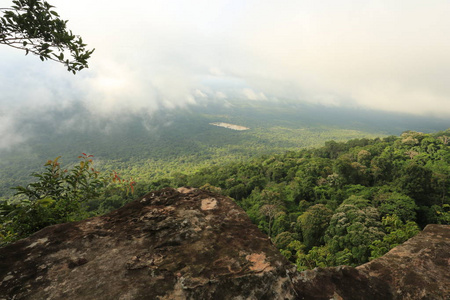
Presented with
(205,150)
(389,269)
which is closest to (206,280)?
(389,269)

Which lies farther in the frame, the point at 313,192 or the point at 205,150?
the point at 205,150

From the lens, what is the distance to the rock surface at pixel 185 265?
1981mm

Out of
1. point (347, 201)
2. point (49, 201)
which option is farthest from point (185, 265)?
point (347, 201)

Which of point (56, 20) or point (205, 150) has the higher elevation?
point (56, 20)

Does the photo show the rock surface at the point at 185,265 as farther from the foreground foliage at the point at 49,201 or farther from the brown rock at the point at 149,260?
the foreground foliage at the point at 49,201

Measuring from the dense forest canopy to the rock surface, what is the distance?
145cm

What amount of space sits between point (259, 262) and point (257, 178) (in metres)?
48.1

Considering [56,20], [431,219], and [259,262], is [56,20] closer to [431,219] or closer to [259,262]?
[259,262]

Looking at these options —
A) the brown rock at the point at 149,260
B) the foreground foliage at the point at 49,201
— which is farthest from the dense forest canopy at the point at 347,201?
the brown rock at the point at 149,260

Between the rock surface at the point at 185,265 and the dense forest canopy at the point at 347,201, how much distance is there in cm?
145

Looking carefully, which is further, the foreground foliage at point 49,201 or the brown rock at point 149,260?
the foreground foliage at point 49,201

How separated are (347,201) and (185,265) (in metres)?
30.2

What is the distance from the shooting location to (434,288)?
2.46m

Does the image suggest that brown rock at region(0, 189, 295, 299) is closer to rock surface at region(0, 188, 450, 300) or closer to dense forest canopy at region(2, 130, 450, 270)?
rock surface at region(0, 188, 450, 300)
